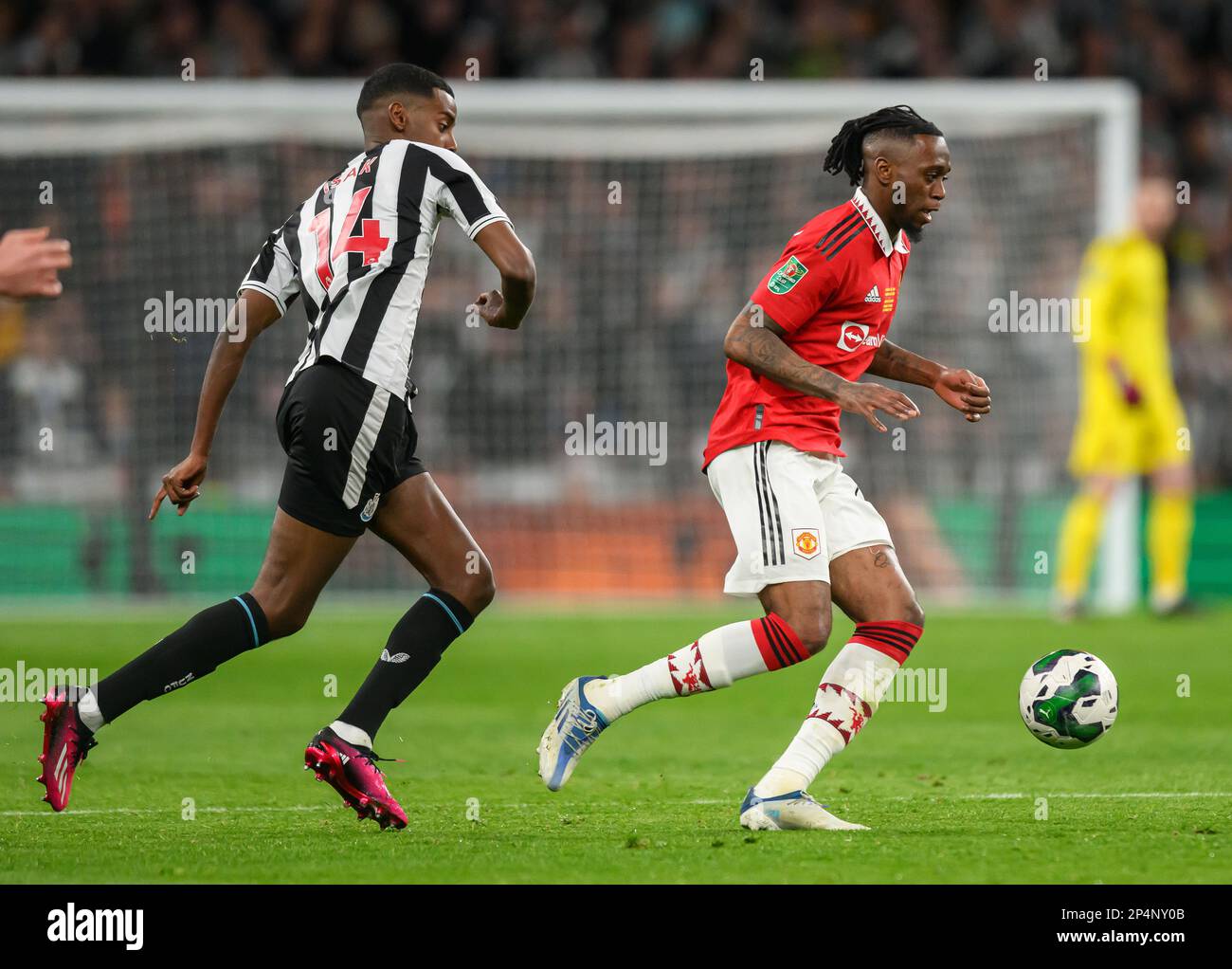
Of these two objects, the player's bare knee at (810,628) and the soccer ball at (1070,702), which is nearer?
the player's bare knee at (810,628)

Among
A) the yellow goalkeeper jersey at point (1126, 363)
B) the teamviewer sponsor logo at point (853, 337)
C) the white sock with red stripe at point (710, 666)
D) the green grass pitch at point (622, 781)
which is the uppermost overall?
the yellow goalkeeper jersey at point (1126, 363)

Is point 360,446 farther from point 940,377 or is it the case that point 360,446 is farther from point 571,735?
point 940,377

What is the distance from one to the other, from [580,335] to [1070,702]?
30.7 ft

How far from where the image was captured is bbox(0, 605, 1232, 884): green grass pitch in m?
4.50

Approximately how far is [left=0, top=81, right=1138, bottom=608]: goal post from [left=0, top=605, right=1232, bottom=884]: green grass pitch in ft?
8.05

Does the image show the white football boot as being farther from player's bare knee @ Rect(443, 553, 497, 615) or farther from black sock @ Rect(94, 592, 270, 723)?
black sock @ Rect(94, 592, 270, 723)

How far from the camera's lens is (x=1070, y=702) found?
5.61m

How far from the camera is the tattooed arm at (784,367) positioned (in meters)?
4.97

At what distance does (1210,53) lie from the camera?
20156mm

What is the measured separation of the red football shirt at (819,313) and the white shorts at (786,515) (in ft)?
0.20

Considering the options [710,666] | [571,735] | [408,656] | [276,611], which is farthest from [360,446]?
[710,666]
